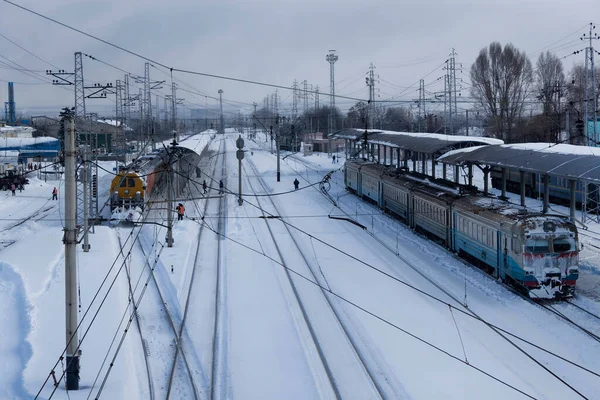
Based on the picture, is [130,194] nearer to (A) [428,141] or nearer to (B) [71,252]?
(A) [428,141]

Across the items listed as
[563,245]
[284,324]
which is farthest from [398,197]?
[284,324]

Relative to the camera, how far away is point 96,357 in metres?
11.8

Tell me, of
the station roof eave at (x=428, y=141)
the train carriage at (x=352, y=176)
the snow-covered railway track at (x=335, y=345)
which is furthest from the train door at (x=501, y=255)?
the train carriage at (x=352, y=176)

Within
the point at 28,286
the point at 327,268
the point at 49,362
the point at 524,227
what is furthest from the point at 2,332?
the point at 524,227

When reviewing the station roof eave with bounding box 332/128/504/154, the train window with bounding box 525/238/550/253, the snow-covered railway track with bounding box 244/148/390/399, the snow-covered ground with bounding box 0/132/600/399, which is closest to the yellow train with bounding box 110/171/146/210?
the snow-covered ground with bounding box 0/132/600/399

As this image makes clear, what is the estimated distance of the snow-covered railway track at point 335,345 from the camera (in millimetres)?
10750

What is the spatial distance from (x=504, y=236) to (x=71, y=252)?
10.6 m

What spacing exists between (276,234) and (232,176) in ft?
75.3

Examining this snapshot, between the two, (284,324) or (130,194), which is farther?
(130,194)

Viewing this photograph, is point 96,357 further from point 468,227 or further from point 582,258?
point 582,258

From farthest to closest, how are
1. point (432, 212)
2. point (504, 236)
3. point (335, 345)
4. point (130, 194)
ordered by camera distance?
point (130, 194) < point (432, 212) < point (504, 236) < point (335, 345)

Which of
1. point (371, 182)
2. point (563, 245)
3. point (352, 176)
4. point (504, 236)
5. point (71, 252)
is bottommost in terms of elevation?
point (563, 245)

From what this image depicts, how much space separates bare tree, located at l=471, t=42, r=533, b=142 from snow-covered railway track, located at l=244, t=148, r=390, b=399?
29436 millimetres

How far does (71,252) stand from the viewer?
10.1m
